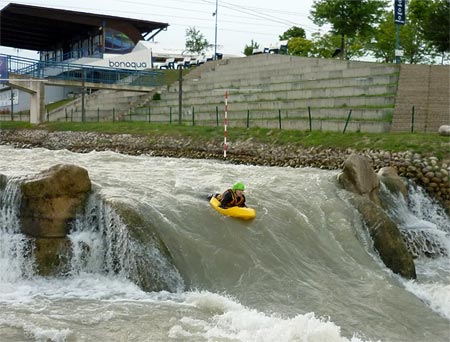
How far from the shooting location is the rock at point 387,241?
10.7 meters

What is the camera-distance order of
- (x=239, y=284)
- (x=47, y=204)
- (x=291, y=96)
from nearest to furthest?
1. (x=239, y=284)
2. (x=47, y=204)
3. (x=291, y=96)

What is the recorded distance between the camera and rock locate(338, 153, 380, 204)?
1290cm

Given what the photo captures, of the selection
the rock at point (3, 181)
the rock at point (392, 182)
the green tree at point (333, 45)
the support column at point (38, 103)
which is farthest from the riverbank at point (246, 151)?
the green tree at point (333, 45)

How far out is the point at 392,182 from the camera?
1415 cm

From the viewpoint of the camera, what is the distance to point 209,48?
233 feet

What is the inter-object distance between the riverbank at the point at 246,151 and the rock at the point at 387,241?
407 cm

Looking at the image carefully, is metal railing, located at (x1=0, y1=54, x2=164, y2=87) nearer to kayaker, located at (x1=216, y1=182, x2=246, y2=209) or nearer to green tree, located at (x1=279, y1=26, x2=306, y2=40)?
green tree, located at (x1=279, y1=26, x2=306, y2=40)

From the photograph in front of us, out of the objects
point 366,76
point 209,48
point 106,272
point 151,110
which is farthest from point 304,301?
point 209,48

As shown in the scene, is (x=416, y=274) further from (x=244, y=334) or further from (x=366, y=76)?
(x=366, y=76)

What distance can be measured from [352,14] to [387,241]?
31.8 metres

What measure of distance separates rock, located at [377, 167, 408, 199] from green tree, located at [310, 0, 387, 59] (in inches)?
1051

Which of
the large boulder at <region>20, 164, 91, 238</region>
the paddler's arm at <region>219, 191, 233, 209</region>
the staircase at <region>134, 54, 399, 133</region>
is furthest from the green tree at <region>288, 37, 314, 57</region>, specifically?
the large boulder at <region>20, 164, 91, 238</region>

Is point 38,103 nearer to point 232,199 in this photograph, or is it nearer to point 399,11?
point 399,11

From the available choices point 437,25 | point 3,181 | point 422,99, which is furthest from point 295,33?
point 3,181
